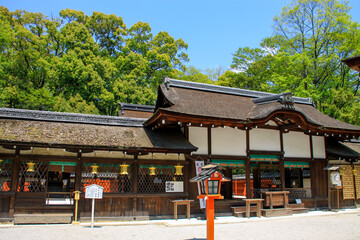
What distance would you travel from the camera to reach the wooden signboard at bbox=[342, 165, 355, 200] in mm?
16134

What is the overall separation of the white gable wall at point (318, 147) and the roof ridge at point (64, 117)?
921cm

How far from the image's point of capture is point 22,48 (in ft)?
85.1

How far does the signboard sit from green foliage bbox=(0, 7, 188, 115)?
13963mm

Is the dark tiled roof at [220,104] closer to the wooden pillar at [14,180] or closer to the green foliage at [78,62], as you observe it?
the wooden pillar at [14,180]

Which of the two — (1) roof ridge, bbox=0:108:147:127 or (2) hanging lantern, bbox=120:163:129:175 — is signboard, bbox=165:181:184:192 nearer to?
(2) hanging lantern, bbox=120:163:129:175

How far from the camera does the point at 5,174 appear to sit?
10906 millimetres

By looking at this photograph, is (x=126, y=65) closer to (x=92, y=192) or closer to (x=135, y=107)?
(x=135, y=107)

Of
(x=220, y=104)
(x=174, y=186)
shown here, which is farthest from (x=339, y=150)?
(x=174, y=186)

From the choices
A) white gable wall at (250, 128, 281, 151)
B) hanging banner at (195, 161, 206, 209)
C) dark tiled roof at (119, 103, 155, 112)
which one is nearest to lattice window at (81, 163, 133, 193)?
hanging banner at (195, 161, 206, 209)

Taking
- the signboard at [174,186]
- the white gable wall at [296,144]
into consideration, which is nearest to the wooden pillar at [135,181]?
the signboard at [174,186]

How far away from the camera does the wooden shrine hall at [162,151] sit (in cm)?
1095

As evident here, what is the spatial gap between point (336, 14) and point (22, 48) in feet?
89.2

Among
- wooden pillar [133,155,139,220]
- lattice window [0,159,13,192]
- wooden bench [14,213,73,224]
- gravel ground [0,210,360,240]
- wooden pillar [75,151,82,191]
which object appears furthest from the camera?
wooden pillar [133,155,139,220]

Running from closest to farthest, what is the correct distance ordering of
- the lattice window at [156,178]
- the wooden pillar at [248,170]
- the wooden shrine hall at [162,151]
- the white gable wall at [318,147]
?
the wooden shrine hall at [162,151] → the lattice window at [156,178] → the wooden pillar at [248,170] → the white gable wall at [318,147]
